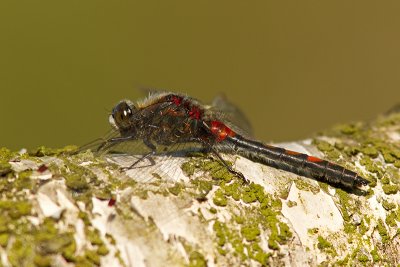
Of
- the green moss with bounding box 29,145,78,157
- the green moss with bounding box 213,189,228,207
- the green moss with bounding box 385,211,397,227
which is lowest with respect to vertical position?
the green moss with bounding box 385,211,397,227

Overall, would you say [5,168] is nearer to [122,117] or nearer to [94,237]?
[94,237]

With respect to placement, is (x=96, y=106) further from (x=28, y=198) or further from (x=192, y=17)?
(x=28, y=198)

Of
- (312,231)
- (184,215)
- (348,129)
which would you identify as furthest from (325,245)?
(348,129)

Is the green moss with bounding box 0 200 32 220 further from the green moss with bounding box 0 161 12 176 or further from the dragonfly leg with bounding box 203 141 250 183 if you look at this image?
→ the dragonfly leg with bounding box 203 141 250 183

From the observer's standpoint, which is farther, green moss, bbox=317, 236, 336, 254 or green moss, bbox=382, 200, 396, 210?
green moss, bbox=382, 200, 396, 210

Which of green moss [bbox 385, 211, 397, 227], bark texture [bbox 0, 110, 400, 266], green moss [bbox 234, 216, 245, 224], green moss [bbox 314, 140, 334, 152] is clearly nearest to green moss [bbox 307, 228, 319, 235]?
bark texture [bbox 0, 110, 400, 266]

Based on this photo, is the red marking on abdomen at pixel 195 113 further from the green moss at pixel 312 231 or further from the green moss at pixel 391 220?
the green moss at pixel 391 220

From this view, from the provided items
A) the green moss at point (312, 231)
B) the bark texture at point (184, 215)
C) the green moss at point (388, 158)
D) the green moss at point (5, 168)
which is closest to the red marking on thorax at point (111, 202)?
the bark texture at point (184, 215)

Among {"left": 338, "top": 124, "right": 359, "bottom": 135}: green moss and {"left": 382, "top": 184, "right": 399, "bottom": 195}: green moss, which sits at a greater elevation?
{"left": 338, "top": 124, "right": 359, "bottom": 135}: green moss
